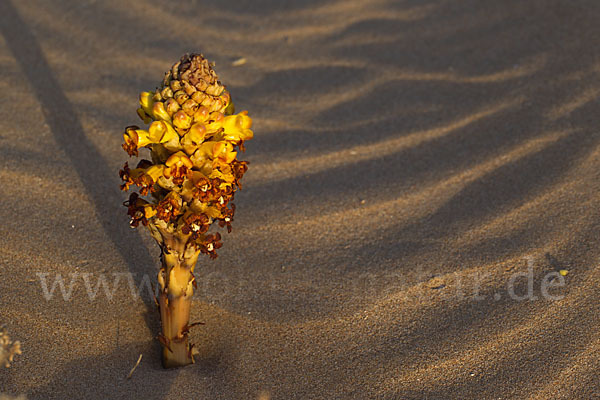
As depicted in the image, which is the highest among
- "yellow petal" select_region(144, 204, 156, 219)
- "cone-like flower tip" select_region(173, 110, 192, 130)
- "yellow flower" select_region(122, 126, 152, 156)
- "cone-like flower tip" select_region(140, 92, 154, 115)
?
"cone-like flower tip" select_region(140, 92, 154, 115)

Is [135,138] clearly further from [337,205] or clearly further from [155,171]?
[337,205]

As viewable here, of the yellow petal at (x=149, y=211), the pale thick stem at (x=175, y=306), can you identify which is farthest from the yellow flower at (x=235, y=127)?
the pale thick stem at (x=175, y=306)

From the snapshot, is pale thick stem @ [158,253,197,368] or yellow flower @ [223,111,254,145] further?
pale thick stem @ [158,253,197,368]

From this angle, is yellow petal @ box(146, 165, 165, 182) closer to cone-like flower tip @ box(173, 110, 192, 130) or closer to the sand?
cone-like flower tip @ box(173, 110, 192, 130)

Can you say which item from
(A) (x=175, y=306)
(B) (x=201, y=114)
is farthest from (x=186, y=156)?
(A) (x=175, y=306)

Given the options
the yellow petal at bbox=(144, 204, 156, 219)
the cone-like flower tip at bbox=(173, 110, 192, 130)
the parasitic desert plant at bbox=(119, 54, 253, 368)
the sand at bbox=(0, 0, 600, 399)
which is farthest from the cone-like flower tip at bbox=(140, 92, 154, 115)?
the sand at bbox=(0, 0, 600, 399)

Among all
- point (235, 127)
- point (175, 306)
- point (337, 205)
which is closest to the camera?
point (235, 127)

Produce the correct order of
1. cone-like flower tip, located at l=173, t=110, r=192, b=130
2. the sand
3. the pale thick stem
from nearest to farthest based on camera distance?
cone-like flower tip, located at l=173, t=110, r=192, b=130 < the pale thick stem < the sand

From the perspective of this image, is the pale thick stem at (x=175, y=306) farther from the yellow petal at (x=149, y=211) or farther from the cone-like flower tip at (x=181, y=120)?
the cone-like flower tip at (x=181, y=120)
